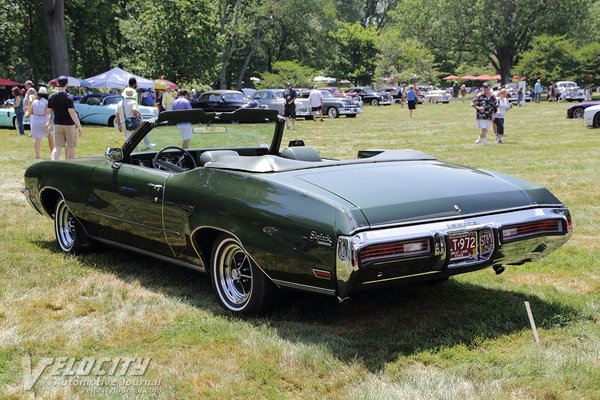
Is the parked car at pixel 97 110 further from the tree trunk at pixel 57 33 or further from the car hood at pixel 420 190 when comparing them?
the car hood at pixel 420 190

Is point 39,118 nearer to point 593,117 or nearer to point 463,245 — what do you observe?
point 463,245

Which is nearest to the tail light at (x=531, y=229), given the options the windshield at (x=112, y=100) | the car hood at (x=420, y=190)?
the car hood at (x=420, y=190)

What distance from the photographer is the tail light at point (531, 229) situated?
387 cm

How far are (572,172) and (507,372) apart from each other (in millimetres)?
8653

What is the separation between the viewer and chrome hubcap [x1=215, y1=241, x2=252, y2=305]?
13.9 feet

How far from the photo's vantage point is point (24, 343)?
152 inches

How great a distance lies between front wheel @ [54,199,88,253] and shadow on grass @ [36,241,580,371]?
1.01 meters

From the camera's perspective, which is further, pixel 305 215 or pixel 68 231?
pixel 68 231

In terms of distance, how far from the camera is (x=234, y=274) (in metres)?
4.31

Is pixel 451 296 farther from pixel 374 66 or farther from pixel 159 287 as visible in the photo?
pixel 374 66

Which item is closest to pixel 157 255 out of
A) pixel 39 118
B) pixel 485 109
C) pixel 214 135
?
pixel 214 135

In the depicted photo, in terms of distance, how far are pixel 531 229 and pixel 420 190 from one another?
711mm

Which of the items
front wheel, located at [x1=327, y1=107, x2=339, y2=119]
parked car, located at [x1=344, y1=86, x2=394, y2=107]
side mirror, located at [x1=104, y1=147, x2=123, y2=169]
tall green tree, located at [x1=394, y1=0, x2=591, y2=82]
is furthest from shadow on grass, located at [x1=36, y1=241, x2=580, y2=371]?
tall green tree, located at [x1=394, y1=0, x2=591, y2=82]

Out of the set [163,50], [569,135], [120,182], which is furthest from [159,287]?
[163,50]
